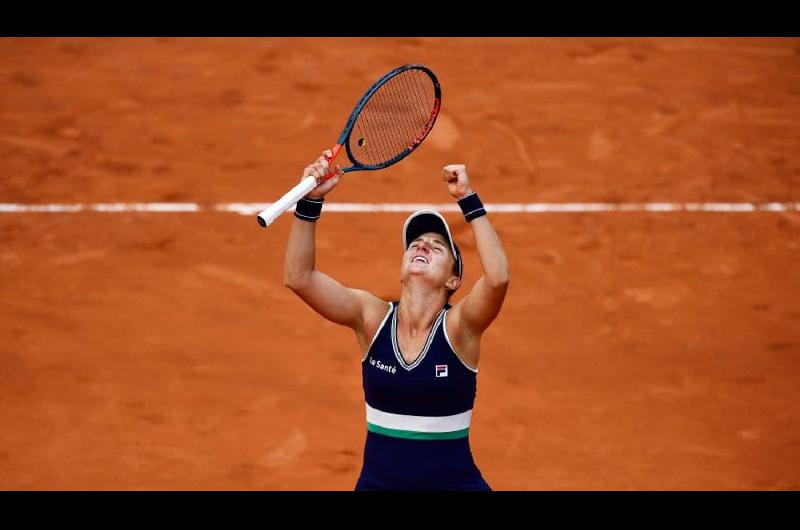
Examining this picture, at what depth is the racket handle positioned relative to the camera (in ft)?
18.4

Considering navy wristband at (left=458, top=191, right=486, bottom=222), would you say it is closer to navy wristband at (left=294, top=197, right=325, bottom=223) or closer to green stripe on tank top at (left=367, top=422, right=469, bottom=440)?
navy wristband at (left=294, top=197, right=325, bottom=223)

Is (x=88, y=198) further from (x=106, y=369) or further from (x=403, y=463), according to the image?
(x=403, y=463)

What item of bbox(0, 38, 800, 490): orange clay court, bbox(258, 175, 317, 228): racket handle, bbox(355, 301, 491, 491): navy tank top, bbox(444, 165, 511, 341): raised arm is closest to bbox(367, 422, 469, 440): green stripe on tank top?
bbox(355, 301, 491, 491): navy tank top

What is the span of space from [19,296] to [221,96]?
10.2ft

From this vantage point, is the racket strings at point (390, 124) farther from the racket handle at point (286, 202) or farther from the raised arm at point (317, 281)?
the racket handle at point (286, 202)

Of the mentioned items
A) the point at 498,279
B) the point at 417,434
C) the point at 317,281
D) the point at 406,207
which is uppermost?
the point at 498,279

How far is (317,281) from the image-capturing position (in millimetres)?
6379

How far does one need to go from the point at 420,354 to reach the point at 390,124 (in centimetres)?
150

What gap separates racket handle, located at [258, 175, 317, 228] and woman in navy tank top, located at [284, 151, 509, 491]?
0.24 feet

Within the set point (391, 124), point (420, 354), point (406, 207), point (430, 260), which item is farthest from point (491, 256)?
point (406, 207)

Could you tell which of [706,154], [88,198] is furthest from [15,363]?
[706,154]

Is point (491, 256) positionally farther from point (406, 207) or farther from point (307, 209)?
point (406, 207)

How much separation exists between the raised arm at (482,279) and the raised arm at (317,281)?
19.8 inches

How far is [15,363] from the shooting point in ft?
31.9
